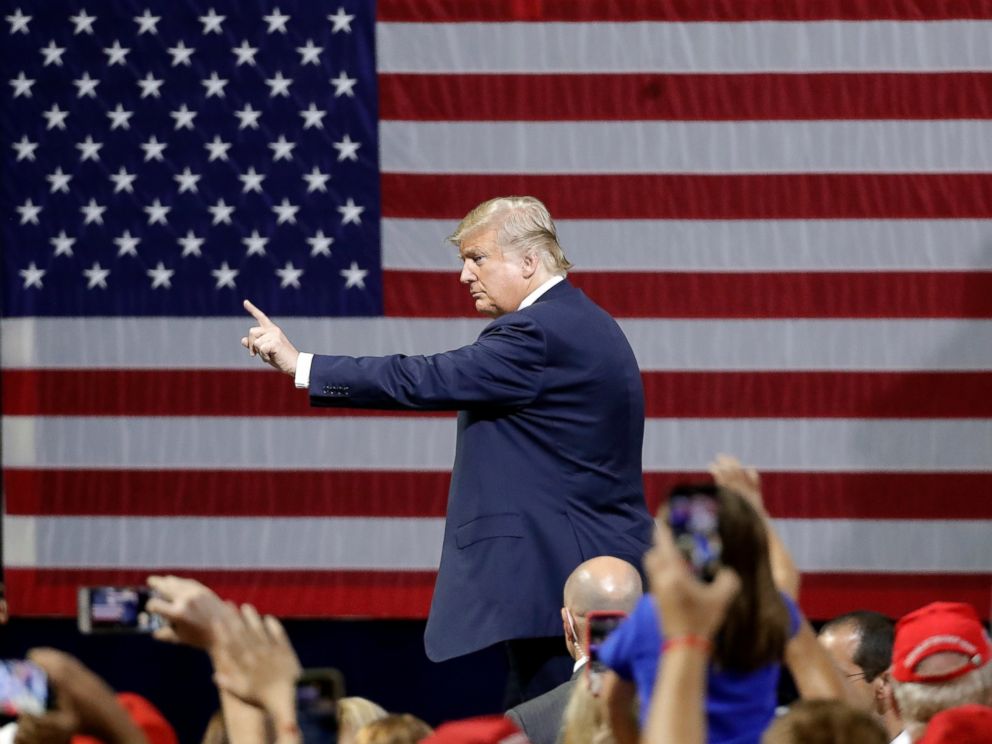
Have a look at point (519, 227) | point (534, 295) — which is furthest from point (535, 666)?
point (519, 227)

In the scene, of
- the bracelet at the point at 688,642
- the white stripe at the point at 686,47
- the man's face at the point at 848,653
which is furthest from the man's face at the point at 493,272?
the bracelet at the point at 688,642

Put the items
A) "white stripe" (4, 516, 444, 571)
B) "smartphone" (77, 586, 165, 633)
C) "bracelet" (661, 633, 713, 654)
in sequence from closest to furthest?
"bracelet" (661, 633, 713, 654) < "smartphone" (77, 586, 165, 633) < "white stripe" (4, 516, 444, 571)

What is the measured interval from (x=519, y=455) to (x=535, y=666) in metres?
0.48

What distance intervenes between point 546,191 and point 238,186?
3.11ft

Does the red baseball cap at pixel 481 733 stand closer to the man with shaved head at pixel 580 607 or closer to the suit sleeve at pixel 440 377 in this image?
the man with shaved head at pixel 580 607

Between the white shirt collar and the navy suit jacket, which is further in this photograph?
the white shirt collar

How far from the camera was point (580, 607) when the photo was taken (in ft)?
10.6

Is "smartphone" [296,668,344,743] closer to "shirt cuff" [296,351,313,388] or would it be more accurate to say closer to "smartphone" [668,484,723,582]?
"smartphone" [668,484,723,582]

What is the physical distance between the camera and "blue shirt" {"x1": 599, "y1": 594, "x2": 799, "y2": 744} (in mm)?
2133

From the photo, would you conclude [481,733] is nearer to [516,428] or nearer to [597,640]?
[597,640]

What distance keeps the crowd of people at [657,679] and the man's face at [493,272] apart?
141 cm

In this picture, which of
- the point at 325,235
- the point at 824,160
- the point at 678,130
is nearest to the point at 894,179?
the point at 824,160

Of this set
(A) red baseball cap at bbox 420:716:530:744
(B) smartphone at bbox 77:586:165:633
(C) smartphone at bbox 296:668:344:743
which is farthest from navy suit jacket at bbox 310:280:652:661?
(C) smartphone at bbox 296:668:344:743

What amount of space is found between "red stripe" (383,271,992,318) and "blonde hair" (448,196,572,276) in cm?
128
